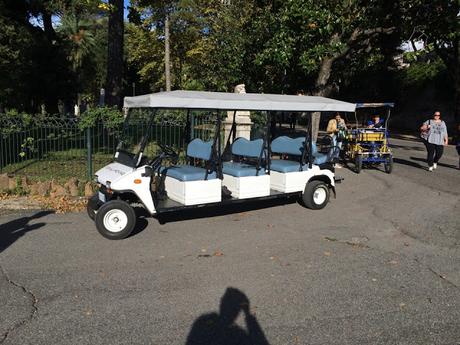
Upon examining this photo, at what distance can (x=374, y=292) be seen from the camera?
4.61 m

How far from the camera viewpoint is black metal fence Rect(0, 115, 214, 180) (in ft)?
31.3

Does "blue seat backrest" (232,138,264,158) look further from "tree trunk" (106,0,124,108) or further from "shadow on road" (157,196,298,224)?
"tree trunk" (106,0,124,108)

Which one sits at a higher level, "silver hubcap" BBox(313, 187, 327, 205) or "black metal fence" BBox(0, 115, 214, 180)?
"black metal fence" BBox(0, 115, 214, 180)

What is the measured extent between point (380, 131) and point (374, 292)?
9.27 m

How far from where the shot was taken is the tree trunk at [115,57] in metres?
13.4

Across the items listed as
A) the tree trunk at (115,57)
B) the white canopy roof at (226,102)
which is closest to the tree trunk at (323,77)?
the tree trunk at (115,57)

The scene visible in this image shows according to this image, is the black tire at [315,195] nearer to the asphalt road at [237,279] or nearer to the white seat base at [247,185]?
the asphalt road at [237,279]

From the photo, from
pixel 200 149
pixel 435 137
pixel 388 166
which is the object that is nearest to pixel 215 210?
pixel 200 149

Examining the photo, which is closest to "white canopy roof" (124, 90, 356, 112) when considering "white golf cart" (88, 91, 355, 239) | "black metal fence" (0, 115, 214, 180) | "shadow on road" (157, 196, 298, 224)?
"white golf cart" (88, 91, 355, 239)

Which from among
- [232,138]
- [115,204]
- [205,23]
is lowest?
[115,204]

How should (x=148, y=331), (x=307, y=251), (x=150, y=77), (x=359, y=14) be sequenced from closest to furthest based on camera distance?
(x=148, y=331)
(x=307, y=251)
(x=359, y=14)
(x=150, y=77)

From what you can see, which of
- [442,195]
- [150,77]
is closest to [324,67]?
[442,195]

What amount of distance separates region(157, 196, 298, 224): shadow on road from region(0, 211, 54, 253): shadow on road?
1940mm

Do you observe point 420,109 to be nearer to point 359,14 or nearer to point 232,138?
point 359,14
